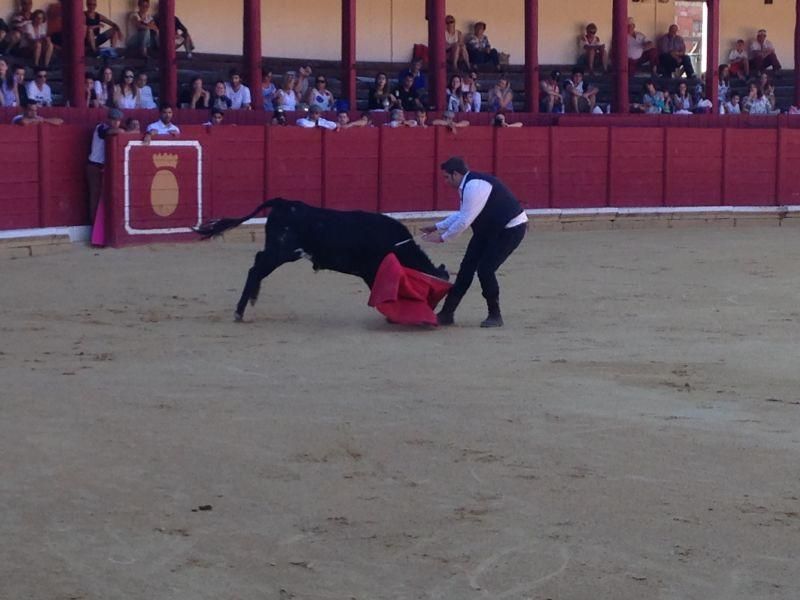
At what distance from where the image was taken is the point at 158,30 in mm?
17422

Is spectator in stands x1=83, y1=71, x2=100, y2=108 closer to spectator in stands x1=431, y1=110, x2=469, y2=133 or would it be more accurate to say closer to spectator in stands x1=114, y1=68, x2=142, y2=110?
spectator in stands x1=114, y1=68, x2=142, y2=110

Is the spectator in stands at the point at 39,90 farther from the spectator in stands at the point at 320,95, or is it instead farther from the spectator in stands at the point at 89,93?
the spectator in stands at the point at 320,95

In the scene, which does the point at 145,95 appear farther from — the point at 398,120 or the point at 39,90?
the point at 398,120

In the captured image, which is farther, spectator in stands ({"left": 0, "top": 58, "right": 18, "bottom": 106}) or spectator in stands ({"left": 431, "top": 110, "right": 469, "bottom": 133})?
spectator in stands ({"left": 431, "top": 110, "right": 469, "bottom": 133})

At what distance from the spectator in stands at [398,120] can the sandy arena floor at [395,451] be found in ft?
22.7

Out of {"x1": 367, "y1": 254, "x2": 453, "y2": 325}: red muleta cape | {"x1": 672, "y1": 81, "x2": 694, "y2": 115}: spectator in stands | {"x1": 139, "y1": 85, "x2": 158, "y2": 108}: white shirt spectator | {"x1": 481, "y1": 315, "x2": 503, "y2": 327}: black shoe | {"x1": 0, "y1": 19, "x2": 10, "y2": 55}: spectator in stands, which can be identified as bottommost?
{"x1": 481, "y1": 315, "x2": 503, "y2": 327}: black shoe

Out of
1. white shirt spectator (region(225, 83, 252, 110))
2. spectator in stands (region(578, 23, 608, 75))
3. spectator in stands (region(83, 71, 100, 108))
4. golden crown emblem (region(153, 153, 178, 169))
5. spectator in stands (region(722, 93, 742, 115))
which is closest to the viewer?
golden crown emblem (region(153, 153, 178, 169))

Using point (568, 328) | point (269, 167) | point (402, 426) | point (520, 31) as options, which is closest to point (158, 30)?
point (269, 167)

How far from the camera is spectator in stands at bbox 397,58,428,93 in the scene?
1924cm

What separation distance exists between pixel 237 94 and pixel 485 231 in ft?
26.4

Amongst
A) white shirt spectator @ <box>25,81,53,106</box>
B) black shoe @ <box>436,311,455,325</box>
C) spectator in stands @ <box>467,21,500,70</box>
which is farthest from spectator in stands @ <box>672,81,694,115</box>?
black shoe @ <box>436,311,455,325</box>

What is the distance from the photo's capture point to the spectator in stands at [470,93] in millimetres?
19281

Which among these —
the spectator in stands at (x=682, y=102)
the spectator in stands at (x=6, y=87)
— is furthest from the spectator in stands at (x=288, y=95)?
the spectator in stands at (x=682, y=102)

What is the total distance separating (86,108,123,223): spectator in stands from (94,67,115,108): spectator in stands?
0.87 m
